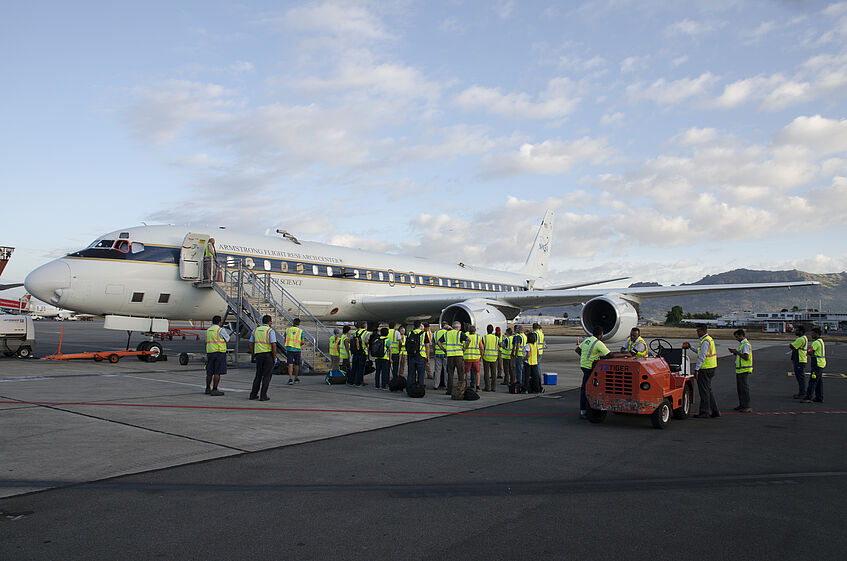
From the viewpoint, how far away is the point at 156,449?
267 inches

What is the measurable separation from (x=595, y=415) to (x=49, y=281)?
14402 mm

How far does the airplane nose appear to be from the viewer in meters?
15.0

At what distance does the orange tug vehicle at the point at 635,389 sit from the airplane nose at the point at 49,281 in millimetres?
14006

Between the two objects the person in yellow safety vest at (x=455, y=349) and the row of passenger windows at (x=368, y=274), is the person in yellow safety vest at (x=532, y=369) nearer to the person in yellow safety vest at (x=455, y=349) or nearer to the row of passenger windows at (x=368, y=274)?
the person in yellow safety vest at (x=455, y=349)

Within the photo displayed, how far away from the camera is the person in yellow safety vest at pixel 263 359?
1110cm

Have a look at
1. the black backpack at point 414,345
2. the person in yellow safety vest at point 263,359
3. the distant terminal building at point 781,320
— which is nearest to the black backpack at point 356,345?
the black backpack at point 414,345

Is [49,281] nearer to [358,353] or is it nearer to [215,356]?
[215,356]

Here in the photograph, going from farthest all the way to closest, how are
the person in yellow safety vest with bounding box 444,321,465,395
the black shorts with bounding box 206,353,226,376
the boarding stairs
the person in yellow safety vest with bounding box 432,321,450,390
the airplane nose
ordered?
the boarding stairs
the airplane nose
the person in yellow safety vest with bounding box 432,321,450,390
the person in yellow safety vest with bounding box 444,321,465,395
the black shorts with bounding box 206,353,226,376

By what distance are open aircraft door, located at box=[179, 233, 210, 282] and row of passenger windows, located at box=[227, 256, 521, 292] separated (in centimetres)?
92

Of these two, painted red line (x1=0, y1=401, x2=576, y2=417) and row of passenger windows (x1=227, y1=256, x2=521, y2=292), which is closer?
painted red line (x1=0, y1=401, x2=576, y2=417)

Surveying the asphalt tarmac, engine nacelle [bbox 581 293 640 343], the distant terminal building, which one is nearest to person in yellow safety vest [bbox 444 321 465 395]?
the asphalt tarmac

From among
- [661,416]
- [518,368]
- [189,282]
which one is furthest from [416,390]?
[189,282]

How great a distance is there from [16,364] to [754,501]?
62.9 feet

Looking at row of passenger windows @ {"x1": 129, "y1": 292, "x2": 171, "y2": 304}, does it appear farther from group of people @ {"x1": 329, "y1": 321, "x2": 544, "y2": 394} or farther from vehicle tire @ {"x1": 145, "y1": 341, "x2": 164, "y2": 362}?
group of people @ {"x1": 329, "y1": 321, "x2": 544, "y2": 394}
